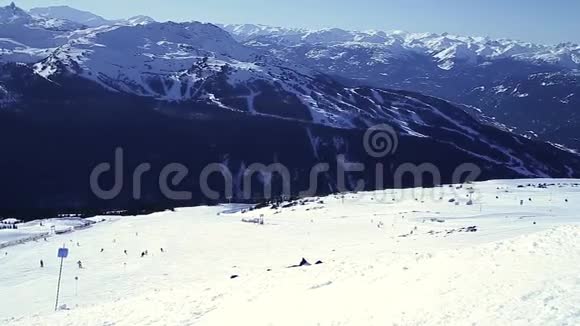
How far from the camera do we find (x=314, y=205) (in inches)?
3597

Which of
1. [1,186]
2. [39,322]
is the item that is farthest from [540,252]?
[1,186]

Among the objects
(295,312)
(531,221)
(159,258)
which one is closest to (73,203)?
(159,258)

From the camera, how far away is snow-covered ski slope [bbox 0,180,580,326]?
69.2 feet

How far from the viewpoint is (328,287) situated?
2747 cm

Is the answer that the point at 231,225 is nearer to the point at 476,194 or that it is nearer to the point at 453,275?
the point at 476,194

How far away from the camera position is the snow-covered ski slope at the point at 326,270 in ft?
69.2

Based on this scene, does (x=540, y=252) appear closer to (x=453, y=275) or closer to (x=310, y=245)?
(x=453, y=275)

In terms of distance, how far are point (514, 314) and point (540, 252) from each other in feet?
29.4

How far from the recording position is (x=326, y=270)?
32562 mm

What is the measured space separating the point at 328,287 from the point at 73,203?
17287cm

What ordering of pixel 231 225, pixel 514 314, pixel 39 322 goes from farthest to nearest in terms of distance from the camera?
pixel 231 225 → pixel 39 322 → pixel 514 314

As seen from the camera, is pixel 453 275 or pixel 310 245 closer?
pixel 453 275

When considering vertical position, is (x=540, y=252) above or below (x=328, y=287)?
above

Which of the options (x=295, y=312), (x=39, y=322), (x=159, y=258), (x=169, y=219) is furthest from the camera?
(x=169, y=219)
